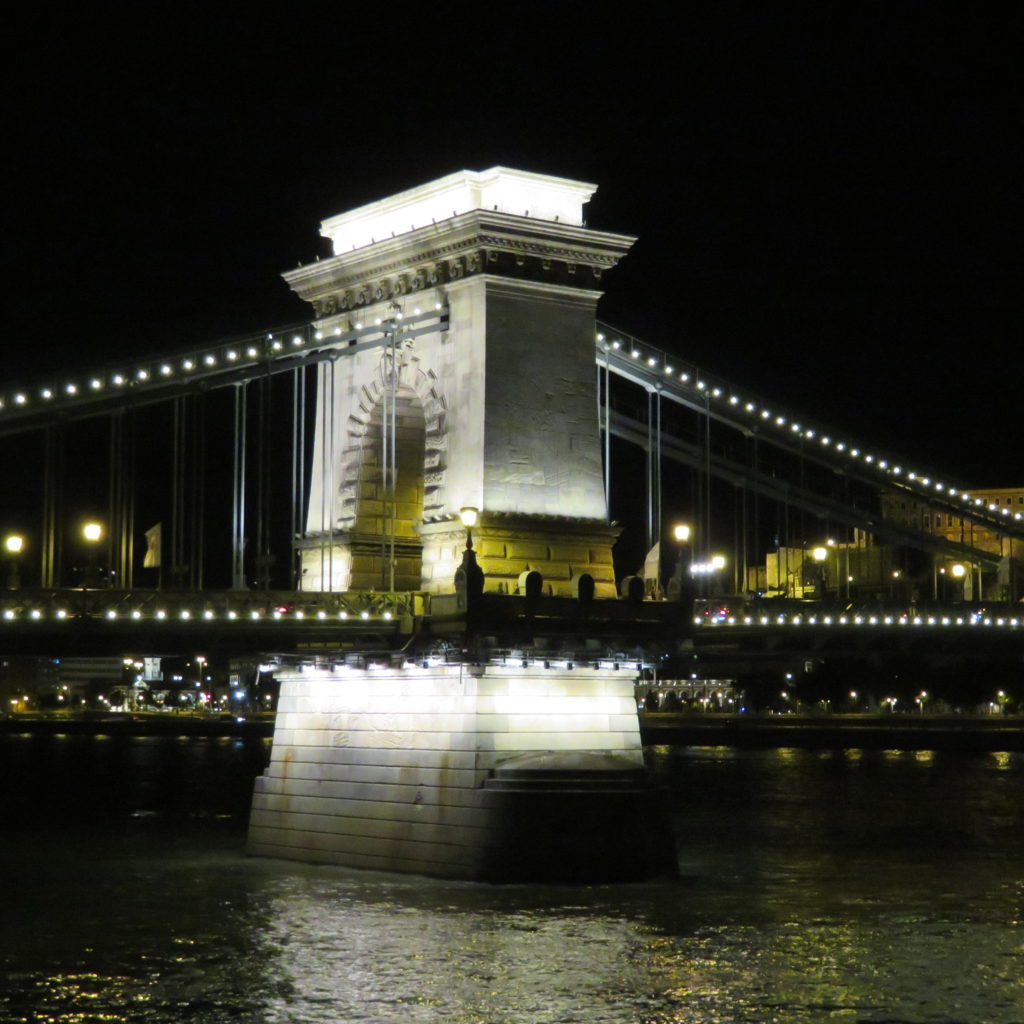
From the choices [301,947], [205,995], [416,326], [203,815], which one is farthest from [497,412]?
[203,815]

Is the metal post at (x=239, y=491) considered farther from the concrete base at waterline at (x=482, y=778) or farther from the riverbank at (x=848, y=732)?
the riverbank at (x=848, y=732)

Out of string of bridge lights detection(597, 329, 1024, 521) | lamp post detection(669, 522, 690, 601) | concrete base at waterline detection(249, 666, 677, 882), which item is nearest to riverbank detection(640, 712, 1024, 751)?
string of bridge lights detection(597, 329, 1024, 521)

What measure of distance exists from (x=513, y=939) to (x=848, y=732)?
94.4 metres

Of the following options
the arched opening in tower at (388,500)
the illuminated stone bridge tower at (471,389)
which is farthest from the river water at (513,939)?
the illuminated stone bridge tower at (471,389)

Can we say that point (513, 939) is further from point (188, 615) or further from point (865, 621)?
point (865, 621)

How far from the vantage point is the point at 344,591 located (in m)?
43.5

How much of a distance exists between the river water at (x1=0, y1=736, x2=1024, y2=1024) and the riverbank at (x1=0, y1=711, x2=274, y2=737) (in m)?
108

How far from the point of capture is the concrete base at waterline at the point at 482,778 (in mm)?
38250

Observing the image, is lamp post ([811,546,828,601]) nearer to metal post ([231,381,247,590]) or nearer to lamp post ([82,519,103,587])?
metal post ([231,381,247,590])

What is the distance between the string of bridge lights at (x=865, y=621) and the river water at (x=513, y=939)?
5729 millimetres

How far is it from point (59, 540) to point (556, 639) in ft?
31.6

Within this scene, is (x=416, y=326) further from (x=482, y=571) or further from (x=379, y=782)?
(x=379, y=782)

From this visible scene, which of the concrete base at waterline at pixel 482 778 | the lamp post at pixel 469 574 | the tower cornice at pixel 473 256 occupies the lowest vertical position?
the concrete base at waterline at pixel 482 778

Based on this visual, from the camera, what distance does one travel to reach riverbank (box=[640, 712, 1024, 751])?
120 m
